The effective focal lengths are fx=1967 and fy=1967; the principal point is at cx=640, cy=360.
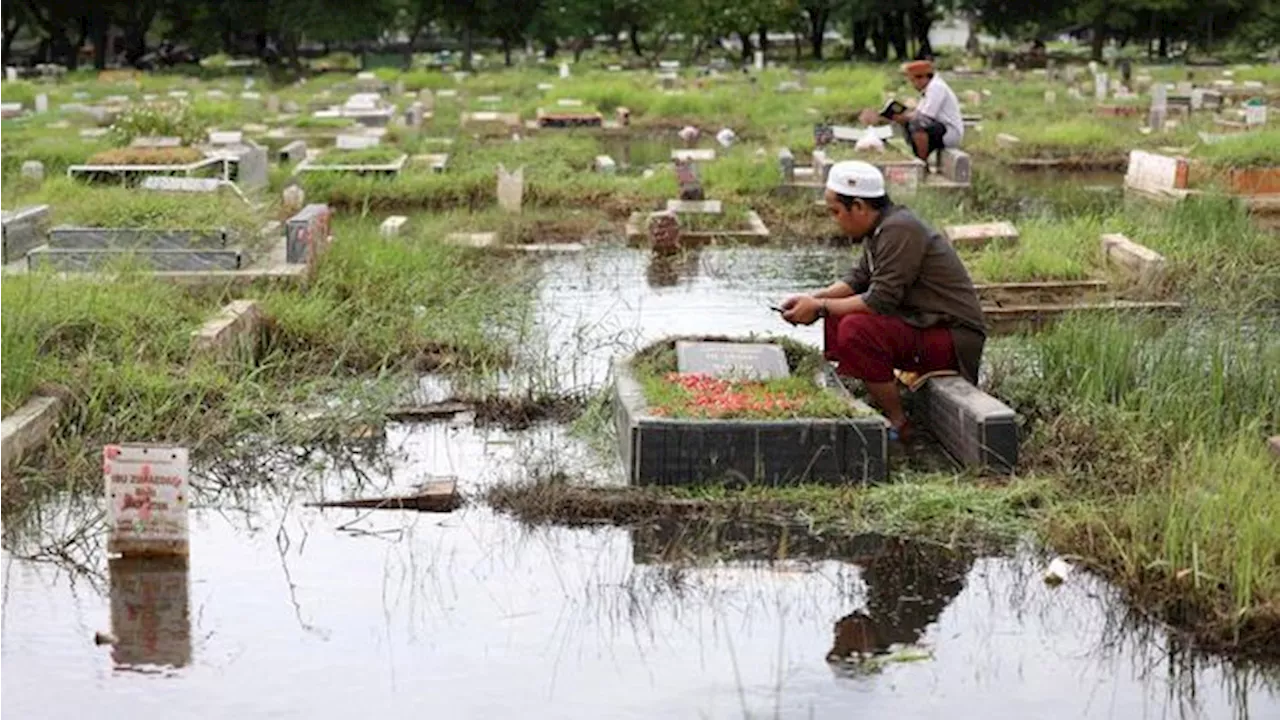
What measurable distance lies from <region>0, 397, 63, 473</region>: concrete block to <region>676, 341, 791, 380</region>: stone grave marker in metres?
2.98

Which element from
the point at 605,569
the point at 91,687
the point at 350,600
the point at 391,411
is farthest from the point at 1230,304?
the point at 91,687

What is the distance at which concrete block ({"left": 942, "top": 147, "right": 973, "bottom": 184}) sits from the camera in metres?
20.5

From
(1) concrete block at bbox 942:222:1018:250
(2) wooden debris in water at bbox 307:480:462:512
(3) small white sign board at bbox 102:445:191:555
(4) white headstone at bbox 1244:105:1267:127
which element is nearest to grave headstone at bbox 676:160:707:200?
(1) concrete block at bbox 942:222:1018:250

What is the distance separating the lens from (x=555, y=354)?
1141 cm

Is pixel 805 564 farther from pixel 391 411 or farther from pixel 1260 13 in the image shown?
pixel 1260 13

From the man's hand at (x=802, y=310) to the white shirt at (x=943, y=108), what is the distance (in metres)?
10.8

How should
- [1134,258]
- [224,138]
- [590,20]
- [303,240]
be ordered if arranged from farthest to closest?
1. [590,20]
2. [224,138]
3. [1134,258]
4. [303,240]

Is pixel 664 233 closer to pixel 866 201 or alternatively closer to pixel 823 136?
pixel 866 201

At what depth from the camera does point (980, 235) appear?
15211 mm

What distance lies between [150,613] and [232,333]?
4028mm

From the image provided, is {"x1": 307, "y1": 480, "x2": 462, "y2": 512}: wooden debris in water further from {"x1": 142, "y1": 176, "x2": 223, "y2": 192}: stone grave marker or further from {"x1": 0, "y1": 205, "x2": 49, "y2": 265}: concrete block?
{"x1": 142, "y1": 176, "x2": 223, "y2": 192}: stone grave marker

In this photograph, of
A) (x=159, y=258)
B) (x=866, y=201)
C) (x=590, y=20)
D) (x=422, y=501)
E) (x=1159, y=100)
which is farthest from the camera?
(x=590, y=20)

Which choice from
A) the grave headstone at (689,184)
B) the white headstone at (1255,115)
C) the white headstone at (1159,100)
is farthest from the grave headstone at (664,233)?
the white headstone at (1159,100)

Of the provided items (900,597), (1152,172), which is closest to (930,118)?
(1152,172)
